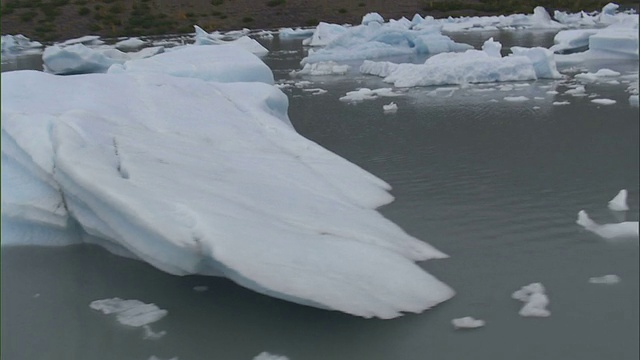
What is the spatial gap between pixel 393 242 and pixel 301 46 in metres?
14.4

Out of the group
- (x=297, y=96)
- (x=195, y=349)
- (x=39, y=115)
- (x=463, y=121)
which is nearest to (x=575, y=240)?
(x=195, y=349)

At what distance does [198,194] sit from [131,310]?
0.59 meters

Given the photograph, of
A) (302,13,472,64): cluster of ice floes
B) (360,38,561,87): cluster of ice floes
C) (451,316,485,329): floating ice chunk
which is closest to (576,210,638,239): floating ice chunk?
(451,316,485,329): floating ice chunk

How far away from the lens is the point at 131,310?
2967 mm

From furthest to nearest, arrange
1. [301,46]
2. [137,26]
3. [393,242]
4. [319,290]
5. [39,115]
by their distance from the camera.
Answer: [137,26] < [301,46] < [39,115] < [393,242] < [319,290]

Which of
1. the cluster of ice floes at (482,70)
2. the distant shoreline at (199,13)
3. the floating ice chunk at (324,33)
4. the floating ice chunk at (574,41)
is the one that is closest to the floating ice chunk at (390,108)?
the cluster of ice floes at (482,70)

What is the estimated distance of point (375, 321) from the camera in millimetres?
2729

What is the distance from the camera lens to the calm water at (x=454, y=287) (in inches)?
94.9

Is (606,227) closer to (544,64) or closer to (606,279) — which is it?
(606,279)

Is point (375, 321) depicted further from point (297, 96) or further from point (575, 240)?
point (297, 96)

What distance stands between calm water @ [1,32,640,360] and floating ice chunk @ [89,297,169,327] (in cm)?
4

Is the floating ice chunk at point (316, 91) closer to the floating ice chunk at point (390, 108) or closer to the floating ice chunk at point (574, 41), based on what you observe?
the floating ice chunk at point (390, 108)

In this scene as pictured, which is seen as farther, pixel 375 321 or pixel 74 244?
pixel 74 244

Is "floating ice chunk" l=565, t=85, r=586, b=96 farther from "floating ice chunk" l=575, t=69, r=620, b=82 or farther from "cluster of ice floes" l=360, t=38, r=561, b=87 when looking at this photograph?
"cluster of ice floes" l=360, t=38, r=561, b=87
